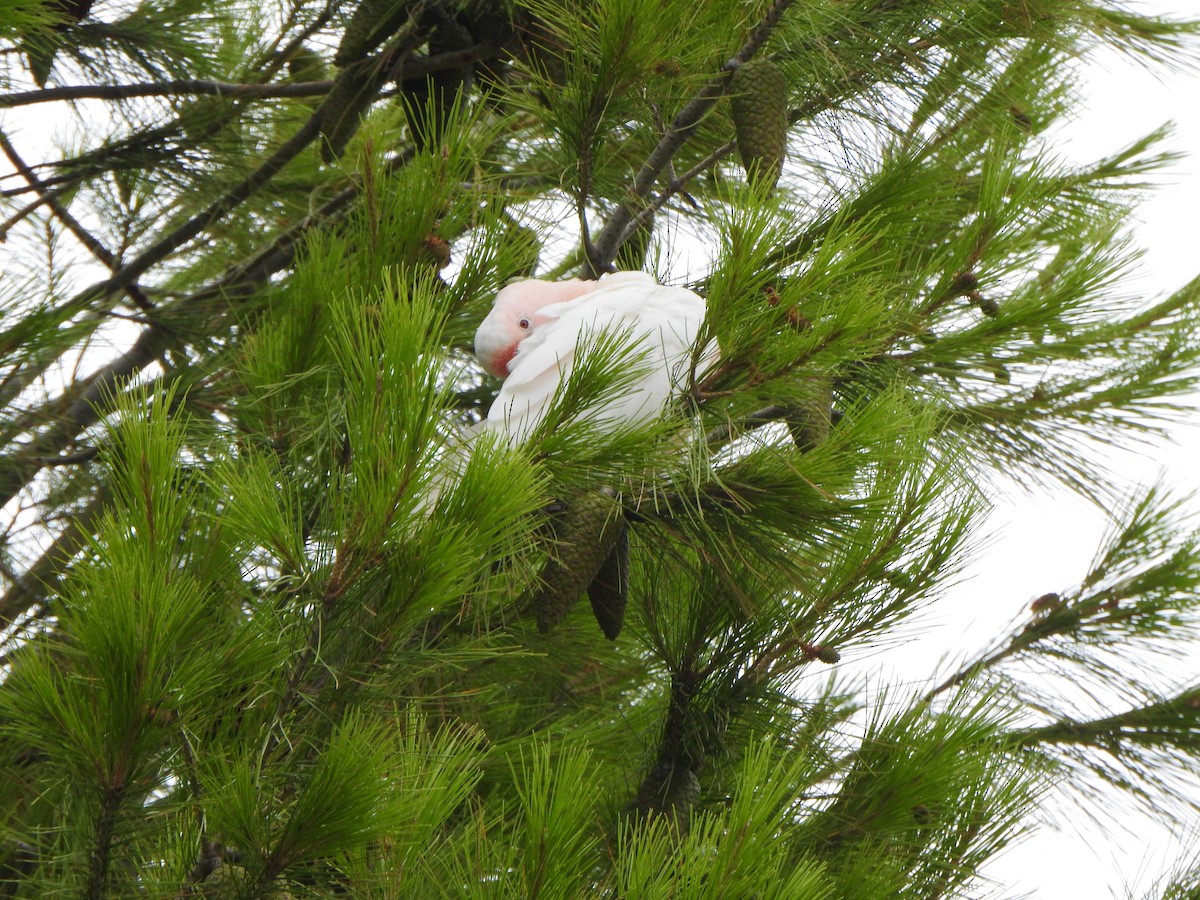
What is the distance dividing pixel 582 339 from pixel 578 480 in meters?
0.11

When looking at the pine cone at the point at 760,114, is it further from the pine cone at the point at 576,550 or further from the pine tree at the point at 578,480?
the pine cone at the point at 576,550

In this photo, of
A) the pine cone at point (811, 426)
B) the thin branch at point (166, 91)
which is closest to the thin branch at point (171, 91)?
the thin branch at point (166, 91)

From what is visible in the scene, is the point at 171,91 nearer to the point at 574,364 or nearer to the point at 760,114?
the point at 760,114

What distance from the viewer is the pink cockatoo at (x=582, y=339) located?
0.82 metres

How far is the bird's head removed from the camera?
928mm

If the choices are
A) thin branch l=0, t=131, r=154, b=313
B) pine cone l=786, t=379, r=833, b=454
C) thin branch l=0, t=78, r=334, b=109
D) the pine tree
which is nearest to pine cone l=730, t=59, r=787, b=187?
the pine tree

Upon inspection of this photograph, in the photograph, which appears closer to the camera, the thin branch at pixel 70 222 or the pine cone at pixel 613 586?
the pine cone at pixel 613 586

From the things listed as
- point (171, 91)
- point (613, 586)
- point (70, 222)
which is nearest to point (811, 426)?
point (613, 586)

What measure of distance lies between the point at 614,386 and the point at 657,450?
55 mm

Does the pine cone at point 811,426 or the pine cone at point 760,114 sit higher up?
the pine cone at point 760,114

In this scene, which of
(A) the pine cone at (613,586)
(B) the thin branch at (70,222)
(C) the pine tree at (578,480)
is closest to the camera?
(C) the pine tree at (578,480)

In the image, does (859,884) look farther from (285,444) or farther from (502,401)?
(285,444)

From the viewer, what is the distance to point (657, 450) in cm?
79

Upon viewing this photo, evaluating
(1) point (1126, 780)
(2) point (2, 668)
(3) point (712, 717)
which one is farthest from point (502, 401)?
(1) point (1126, 780)
